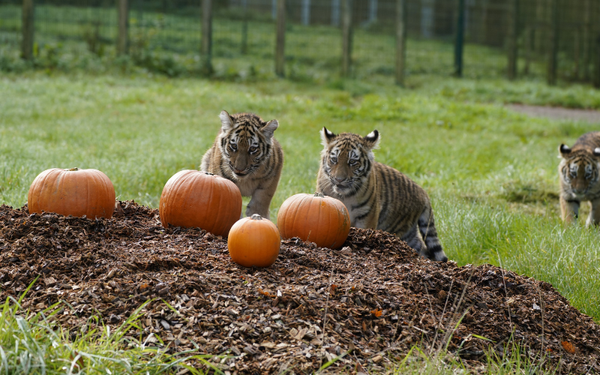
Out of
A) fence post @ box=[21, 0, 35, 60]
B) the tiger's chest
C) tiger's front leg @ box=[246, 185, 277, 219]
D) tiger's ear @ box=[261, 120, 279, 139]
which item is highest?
fence post @ box=[21, 0, 35, 60]

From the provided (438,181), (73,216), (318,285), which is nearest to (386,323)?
(318,285)

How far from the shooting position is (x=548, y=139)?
12883 millimetres

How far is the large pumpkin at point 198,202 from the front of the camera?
4.51 metres

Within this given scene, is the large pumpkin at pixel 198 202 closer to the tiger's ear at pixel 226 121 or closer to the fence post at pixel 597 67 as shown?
the tiger's ear at pixel 226 121

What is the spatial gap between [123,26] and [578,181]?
537 inches

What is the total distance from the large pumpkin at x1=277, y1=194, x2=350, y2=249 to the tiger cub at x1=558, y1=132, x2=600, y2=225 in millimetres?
3840

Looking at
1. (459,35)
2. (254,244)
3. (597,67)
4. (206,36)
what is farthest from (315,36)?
(254,244)

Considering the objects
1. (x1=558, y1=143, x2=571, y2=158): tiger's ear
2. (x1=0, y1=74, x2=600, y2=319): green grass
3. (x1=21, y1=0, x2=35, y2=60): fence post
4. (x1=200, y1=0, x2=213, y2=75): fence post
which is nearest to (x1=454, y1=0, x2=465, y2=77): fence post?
(x1=0, y1=74, x2=600, y2=319): green grass

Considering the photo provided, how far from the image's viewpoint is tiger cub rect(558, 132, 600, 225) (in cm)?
724

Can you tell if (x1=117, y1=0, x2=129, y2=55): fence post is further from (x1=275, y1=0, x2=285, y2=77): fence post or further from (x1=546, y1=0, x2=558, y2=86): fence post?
(x1=546, y1=0, x2=558, y2=86): fence post

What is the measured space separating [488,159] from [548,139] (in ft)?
10.5

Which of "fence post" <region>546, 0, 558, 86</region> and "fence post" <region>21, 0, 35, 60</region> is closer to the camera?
"fence post" <region>21, 0, 35, 60</region>

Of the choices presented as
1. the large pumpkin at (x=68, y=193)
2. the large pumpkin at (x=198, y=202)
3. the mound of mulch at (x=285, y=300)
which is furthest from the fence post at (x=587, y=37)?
the large pumpkin at (x=68, y=193)

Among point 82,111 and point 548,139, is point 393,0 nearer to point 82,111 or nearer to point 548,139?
point 548,139
